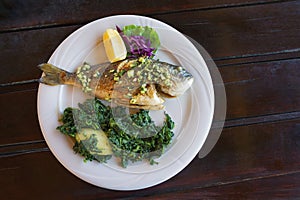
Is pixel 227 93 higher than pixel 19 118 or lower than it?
higher

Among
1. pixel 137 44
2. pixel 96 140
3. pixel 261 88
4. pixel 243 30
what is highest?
pixel 243 30

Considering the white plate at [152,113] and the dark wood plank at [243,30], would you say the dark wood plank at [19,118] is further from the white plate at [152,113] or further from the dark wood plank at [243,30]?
the dark wood plank at [243,30]

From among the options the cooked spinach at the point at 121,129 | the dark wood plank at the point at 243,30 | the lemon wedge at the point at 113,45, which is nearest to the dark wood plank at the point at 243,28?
the dark wood plank at the point at 243,30

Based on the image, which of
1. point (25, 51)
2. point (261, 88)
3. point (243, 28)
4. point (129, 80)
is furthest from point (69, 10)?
point (261, 88)

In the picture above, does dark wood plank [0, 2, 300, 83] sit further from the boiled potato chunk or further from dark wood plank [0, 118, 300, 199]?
the boiled potato chunk

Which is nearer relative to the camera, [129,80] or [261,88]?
[129,80]

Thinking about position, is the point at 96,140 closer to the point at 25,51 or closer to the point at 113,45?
the point at 113,45

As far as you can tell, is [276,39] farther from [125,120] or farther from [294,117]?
[125,120]
